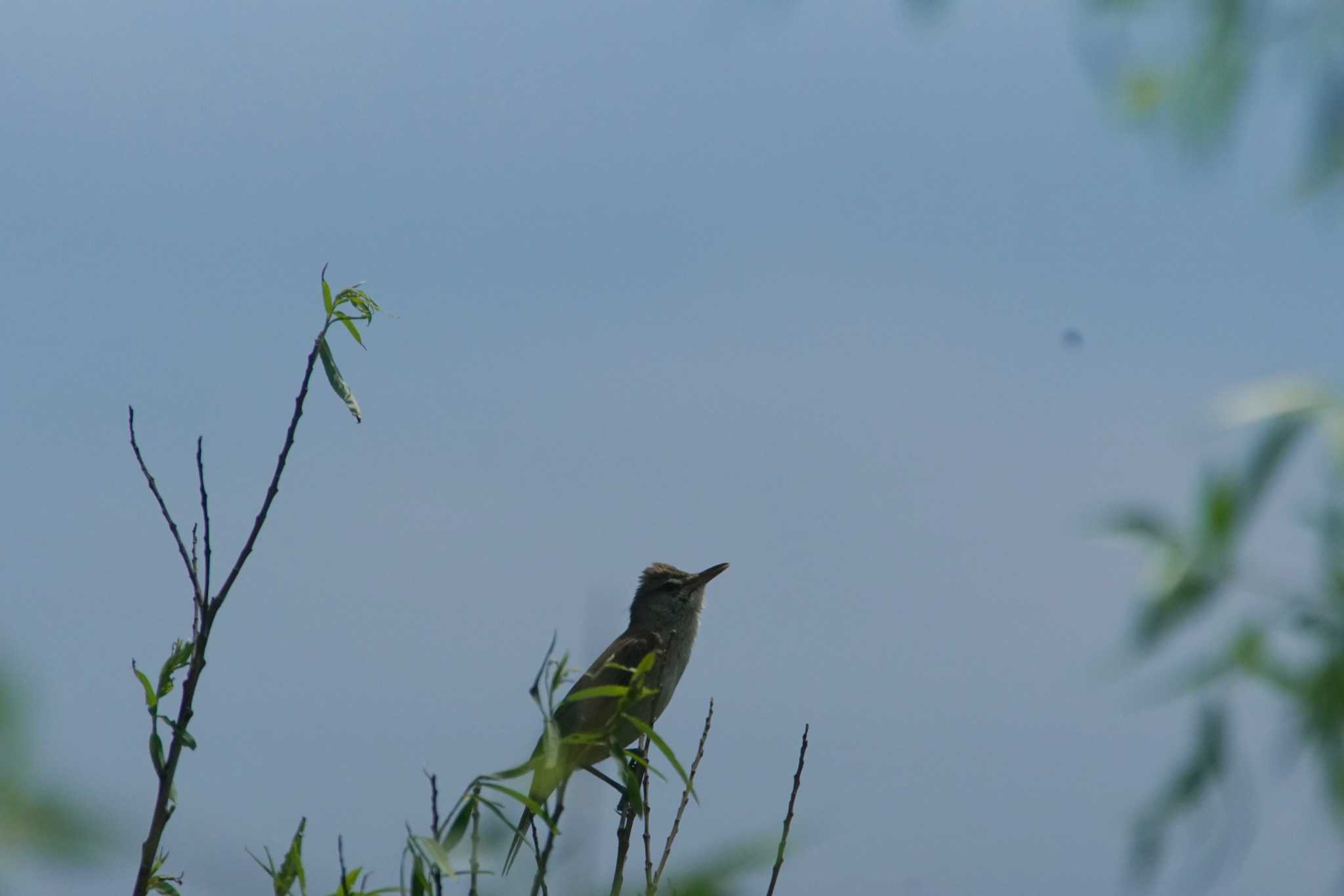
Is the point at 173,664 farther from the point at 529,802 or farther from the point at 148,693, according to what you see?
the point at 529,802

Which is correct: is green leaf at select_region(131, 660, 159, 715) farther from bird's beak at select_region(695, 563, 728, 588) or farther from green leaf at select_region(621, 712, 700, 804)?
bird's beak at select_region(695, 563, 728, 588)

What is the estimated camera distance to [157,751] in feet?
7.18

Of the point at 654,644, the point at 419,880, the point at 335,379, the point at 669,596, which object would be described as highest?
the point at 669,596

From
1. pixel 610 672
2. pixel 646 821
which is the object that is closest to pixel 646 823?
pixel 646 821

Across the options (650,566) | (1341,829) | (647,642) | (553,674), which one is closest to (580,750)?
(553,674)

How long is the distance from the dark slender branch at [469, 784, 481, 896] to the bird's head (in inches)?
151

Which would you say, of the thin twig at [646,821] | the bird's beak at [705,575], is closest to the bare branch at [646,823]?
the thin twig at [646,821]

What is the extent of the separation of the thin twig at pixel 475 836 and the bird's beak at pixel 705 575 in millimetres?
3842

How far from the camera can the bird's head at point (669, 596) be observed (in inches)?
227

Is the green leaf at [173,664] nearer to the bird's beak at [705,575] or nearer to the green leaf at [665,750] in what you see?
the green leaf at [665,750]

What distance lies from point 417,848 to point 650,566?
4234 millimetres

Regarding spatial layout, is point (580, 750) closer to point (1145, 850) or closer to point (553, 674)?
point (553, 674)

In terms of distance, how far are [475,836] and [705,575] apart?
4.06 meters

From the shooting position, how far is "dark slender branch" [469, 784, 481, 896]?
5.60ft
